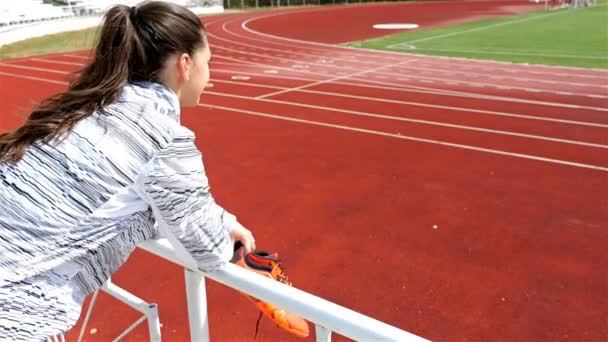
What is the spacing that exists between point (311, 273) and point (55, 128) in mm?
2824

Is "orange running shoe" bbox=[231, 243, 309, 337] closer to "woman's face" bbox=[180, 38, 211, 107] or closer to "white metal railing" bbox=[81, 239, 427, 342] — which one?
"white metal railing" bbox=[81, 239, 427, 342]

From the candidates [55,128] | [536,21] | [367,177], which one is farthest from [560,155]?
[536,21]

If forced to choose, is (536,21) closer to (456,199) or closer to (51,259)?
(456,199)

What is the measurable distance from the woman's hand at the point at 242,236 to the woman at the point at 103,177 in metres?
0.12

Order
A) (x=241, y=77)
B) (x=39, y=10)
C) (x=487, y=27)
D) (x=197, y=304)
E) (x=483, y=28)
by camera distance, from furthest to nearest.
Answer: (x=39, y=10), (x=487, y=27), (x=483, y=28), (x=241, y=77), (x=197, y=304)

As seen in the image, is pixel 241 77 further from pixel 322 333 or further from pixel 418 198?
pixel 322 333

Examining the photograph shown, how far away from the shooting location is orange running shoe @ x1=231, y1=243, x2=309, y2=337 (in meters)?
1.40

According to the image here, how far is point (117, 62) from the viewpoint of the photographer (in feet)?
4.32

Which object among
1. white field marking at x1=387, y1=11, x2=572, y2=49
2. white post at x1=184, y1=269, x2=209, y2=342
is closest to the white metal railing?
white post at x1=184, y1=269, x2=209, y2=342

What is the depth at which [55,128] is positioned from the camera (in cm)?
125

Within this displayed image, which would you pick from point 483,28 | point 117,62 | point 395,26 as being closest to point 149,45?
point 117,62

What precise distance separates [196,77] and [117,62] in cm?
21

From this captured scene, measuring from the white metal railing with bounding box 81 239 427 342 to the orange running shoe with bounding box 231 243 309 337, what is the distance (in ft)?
0.25

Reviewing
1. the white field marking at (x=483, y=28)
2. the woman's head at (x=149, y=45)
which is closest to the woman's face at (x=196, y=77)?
→ the woman's head at (x=149, y=45)
